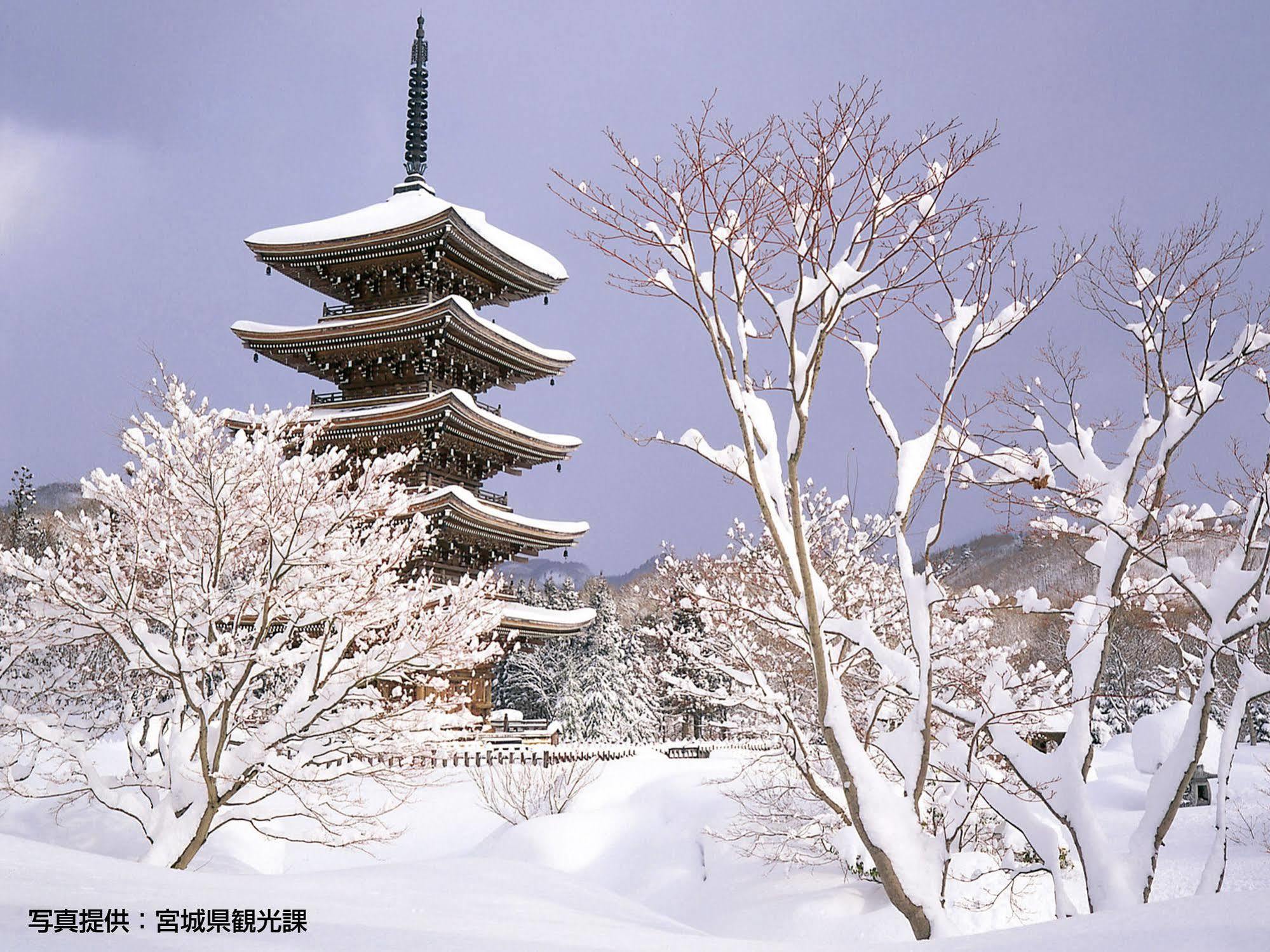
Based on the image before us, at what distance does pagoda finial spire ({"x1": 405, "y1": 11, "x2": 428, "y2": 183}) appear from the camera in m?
24.6

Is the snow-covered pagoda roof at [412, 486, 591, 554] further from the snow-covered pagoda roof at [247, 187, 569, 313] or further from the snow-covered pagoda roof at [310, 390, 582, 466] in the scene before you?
the snow-covered pagoda roof at [247, 187, 569, 313]

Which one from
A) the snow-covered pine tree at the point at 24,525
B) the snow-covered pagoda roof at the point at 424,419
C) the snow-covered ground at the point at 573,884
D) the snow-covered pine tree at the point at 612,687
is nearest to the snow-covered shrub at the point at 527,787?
the snow-covered ground at the point at 573,884

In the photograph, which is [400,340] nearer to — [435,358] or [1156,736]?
[435,358]

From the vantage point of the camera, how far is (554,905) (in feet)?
18.1

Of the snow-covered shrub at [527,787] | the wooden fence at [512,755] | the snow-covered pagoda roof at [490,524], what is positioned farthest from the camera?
the snow-covered pagoda roof at [490,524]

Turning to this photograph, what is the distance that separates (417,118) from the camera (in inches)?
992

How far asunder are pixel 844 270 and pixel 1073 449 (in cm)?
296

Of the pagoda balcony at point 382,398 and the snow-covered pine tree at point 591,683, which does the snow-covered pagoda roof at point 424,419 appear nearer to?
the pagoda balcony at point 382,398

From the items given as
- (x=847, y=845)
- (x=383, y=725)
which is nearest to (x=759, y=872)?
(x=847, y=845)

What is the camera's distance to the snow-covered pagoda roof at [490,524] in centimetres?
1873

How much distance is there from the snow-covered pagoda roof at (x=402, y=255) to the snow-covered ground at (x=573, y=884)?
11.6 meters

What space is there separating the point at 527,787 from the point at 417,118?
1868cm

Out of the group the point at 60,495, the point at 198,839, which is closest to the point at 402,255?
the point at 198,839

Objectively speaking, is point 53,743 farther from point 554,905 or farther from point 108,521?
point 554,905
